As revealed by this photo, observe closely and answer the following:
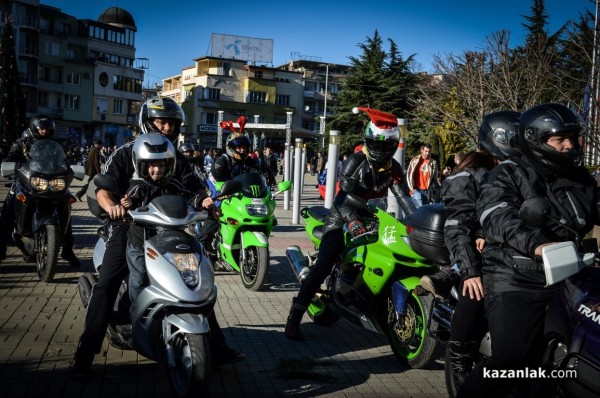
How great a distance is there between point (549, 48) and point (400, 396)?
71.3 ft

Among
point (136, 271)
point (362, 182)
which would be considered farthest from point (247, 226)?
point (136, 271)

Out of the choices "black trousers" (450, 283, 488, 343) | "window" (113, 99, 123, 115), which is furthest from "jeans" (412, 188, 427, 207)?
"window" (113, 99, 123, 115)

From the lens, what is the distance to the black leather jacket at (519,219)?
3592 millimetres

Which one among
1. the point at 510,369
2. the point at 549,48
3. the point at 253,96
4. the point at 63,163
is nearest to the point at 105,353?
the point at 510,369

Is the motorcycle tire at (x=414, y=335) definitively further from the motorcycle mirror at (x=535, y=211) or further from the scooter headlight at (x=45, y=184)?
the scooter headlight at (x=45, y=184)

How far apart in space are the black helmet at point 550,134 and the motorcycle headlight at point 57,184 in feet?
21.6

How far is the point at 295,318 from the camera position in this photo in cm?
655

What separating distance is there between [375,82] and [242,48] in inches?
1832

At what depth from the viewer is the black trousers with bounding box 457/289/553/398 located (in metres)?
3.66

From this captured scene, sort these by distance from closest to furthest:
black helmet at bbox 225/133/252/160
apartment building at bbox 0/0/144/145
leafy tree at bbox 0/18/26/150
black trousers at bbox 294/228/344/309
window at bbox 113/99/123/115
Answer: black trousers at bbox 294/228/344/309 → black helmet at bbox 225/133/252/160 → leafy tree at bbox 0/18/26/150 → apartment building at bbox 0/0/144/145 → window at bbox 113/99/123/115

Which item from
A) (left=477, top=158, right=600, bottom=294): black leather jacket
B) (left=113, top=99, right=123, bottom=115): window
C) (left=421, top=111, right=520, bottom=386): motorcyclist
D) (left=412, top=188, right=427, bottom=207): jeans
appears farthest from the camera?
(left=113, top=99, right=123, bottom=115): window

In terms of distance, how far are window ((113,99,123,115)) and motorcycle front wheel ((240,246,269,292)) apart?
85.0 m

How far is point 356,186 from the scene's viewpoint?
670 cm

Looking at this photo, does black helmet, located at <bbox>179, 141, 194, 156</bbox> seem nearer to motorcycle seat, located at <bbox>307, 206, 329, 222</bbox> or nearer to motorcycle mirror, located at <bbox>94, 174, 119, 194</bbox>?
motorcycle seat, located at <bbox>307, 206, 329, 222</bbox>
